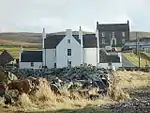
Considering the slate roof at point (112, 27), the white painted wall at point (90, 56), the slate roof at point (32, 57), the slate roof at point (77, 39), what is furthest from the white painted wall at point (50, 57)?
the slate roof at point (112, 27)

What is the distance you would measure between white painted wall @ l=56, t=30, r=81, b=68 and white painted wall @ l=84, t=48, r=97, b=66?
1.72 metres

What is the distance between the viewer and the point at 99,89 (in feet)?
114

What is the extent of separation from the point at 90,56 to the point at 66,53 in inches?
194

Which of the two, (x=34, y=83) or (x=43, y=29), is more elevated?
(x=43, y=29)

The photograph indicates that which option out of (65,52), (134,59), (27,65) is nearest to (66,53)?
(65,52)

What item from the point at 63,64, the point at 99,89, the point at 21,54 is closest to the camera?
the point at 99,89

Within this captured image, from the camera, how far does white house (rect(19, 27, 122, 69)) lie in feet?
286

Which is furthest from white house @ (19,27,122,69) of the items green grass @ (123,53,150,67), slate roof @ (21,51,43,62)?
green grass @ (123,53,150,67)

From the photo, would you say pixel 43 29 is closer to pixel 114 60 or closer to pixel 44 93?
pixel 114 60

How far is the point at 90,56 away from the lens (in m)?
89.1

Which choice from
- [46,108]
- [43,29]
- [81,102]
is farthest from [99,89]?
[43,29]

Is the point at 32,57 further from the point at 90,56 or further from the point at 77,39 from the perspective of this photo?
the point at 90,56

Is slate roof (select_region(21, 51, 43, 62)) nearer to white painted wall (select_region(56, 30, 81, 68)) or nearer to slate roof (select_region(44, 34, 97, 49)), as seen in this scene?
slate roof (select_region(44, 34, 97, 49))

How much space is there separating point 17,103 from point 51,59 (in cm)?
6423
